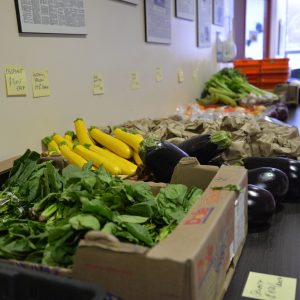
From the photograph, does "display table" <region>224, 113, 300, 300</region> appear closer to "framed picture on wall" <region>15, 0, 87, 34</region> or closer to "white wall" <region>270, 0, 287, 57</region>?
"framed picture on wall" <region>15, 0, 87, 34</region>

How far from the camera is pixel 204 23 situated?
10.5 feet

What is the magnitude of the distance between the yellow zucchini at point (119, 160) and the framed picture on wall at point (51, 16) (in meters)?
0.49

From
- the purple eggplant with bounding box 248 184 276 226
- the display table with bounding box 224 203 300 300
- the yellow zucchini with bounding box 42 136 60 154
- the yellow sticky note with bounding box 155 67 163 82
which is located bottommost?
the display table with bounding box 224 203 300 300

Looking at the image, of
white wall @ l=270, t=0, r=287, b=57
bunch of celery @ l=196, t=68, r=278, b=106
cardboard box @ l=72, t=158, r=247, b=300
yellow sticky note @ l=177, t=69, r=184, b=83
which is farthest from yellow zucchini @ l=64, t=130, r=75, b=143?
white wall @ l=270, t=0, r=287, b=57

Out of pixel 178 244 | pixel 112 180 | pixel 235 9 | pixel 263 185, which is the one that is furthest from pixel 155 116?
pixel 235 9

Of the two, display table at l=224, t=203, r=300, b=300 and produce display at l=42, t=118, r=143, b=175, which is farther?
produce display at l=42, t=118, r=143, b=175

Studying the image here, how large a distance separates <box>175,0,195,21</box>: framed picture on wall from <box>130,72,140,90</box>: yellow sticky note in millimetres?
757

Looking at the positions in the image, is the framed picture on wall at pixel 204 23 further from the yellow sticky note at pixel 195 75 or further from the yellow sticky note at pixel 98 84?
the yellow sticky note at pixel 98 84

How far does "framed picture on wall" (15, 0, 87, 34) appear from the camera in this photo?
1269 mm

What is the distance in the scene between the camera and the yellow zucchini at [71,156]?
1257 mm

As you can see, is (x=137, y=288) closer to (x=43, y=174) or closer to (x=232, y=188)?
(x=232, y=188)

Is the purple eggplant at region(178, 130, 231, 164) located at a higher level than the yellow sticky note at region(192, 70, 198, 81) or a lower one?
lower

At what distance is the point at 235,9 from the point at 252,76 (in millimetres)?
1002

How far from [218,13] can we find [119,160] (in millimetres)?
2728
